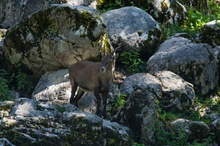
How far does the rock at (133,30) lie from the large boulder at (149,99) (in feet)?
6.71

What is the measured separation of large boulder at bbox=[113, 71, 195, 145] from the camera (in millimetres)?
10625

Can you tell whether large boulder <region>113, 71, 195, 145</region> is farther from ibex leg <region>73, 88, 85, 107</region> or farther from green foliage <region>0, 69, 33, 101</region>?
green foliage <region>0, 69, 33, 101</region>

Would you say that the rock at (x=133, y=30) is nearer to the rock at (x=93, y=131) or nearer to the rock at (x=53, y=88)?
the rock at (x=53, y=88)

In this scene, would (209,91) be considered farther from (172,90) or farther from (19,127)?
(19,127)

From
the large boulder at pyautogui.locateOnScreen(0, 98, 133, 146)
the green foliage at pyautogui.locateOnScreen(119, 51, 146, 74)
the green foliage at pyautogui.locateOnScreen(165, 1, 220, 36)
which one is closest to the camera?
the large boulder at pyautogui.locateOnScreen(0, 98, 133, 146)

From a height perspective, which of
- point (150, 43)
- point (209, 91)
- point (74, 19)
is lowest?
point (209, 91)

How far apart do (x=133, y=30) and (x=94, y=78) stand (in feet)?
13.7

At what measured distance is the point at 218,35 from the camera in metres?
16.6

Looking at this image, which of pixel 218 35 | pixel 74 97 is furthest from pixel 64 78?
pixel 218 35

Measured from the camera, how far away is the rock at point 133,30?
50.9ft

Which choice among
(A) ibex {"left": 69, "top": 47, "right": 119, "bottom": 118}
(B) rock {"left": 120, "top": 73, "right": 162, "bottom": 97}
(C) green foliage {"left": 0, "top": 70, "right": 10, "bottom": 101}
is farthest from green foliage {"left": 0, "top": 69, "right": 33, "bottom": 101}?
(B) rock {"left": 120, "top": 73, "right": 162, "bottom": 97}

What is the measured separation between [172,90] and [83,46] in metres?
2.83

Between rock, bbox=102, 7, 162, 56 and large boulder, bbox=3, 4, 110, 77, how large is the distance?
1.66 metres

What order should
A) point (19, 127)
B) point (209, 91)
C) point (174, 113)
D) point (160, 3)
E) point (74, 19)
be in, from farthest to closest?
1. point (160, 3)
2. point (209, 91)
3. point (74, 19)
4. point (174, 113)
5. point (19, 127)
